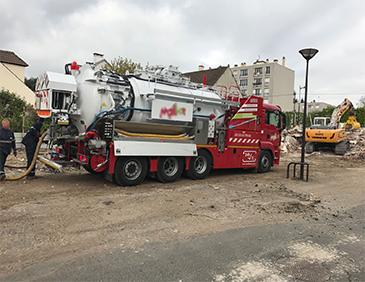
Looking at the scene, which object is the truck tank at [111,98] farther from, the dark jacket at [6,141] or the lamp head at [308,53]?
the lamp head at [308,53]

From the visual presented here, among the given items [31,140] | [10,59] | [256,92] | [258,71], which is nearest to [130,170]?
[31,140]

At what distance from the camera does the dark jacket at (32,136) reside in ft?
26.7

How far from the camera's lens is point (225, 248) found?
165 inches

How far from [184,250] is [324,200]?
16.0 feet

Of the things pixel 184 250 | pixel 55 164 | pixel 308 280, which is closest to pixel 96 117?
pixel 55 164

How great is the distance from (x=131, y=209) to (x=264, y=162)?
23.8 feet

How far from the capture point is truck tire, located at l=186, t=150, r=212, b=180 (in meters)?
9.12

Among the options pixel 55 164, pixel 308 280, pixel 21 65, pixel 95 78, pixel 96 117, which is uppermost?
pixel 21 65

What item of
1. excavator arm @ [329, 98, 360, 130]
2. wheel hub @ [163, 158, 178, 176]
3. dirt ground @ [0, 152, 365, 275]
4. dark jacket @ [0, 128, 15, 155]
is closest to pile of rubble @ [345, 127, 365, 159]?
excavator arm @ [329, 98, 360, 130]

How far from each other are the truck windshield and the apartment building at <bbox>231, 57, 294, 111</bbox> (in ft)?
189

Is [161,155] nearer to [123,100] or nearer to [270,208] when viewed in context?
[123,100]

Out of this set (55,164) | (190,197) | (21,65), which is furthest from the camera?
(21,65)

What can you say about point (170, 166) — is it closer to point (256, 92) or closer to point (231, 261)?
point (231, 261)

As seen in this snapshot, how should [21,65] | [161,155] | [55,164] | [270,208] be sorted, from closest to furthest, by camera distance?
[270,208] < [55,164] < [161,155] < [21,65]
